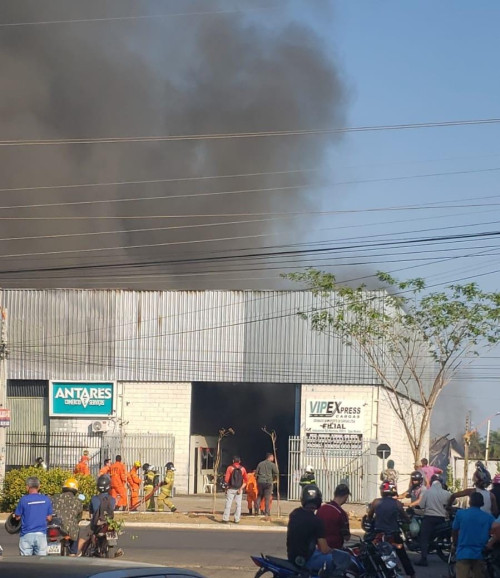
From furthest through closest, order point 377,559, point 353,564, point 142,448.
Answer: point 142,448
point 377,559
point 353,564

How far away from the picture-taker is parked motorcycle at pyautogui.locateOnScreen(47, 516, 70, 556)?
10930 mm

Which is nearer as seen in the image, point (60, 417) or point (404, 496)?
point (404, 496)

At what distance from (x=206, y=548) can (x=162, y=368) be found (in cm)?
1604

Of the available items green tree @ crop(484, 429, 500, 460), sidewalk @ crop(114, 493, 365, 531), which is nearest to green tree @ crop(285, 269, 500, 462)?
sidewalk @ crop(114, 493, 365, 531)

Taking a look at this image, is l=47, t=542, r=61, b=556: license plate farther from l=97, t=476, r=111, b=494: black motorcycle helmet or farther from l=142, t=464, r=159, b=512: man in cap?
l=142, t=464, r=159, b=512: man in cap

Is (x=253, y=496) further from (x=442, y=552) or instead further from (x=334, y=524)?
(x=334, y=524)

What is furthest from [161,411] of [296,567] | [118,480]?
[296,567]

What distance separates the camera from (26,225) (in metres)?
35.3

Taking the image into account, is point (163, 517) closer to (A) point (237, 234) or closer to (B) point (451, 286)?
(B) point (451, 286)

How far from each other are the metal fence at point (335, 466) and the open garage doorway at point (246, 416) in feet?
12.7

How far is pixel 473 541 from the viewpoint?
966 centimetres

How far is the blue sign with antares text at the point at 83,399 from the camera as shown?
31.1 metres

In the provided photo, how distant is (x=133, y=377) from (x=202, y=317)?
2885 millimetres

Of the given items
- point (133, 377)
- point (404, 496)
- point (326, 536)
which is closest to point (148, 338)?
point (133, 377)
